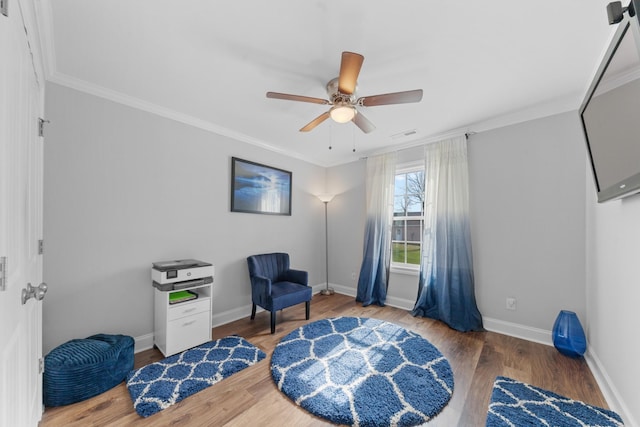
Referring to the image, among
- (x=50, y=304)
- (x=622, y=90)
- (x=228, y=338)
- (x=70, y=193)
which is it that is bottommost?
(x=228, y=338)

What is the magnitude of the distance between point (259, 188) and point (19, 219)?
8.41ft

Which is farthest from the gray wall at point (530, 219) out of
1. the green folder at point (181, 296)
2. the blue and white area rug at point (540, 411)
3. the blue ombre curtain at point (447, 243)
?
the green folder at point (181, 296)

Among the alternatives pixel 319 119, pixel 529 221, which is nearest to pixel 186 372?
pixel 319 119

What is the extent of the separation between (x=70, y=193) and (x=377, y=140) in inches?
137

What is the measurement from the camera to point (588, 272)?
2.44 meters

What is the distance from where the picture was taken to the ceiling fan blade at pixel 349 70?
1528mm

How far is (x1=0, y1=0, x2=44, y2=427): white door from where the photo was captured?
0.91 meters

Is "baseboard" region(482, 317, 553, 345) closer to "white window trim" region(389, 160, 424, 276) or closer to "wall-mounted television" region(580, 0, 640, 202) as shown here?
"white window trim" region(389, 160, 424, 276)

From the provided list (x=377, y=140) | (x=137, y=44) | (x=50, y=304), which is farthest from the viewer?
(x=377, y=140)

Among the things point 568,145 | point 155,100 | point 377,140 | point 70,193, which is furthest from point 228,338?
point 568,145

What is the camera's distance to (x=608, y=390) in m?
1.82

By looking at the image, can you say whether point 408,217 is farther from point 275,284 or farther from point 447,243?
point 275,284

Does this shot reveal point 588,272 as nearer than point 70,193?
No

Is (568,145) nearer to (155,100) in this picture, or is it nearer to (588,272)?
(588,272)
